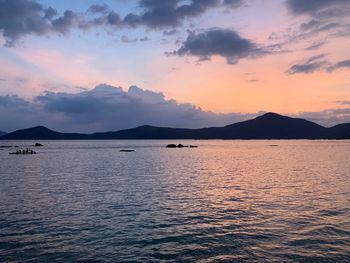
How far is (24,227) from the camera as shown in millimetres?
27359

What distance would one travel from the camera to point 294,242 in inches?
925

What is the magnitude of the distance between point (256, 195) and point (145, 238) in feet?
76.3

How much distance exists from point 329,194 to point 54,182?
144ft

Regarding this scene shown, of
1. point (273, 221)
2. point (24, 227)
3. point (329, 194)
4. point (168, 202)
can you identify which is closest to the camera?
point (24, 227)

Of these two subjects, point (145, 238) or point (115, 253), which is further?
point (145, 238)

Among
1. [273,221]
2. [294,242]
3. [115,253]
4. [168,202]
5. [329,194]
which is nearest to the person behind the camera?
[115,253]

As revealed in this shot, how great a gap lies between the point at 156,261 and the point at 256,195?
26538 millimetres

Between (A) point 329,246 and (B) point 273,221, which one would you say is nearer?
(A) point 329,246

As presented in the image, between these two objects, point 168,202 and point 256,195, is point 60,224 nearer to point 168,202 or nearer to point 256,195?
point 168,202

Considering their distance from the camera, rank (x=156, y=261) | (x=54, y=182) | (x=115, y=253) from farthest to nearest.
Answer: (x=54, y=182) < (x=115, y=253) < (x=156, y=261)

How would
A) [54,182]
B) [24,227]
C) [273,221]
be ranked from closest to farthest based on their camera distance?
[24,227] < [273,221] < [54,182]

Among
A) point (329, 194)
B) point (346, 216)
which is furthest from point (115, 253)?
point (329, 194)

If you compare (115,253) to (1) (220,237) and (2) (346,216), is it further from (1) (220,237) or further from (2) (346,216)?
(2) (346,216)

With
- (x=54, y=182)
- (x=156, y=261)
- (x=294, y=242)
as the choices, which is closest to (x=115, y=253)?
(x=156, y=261)
